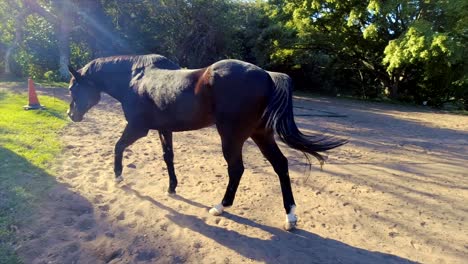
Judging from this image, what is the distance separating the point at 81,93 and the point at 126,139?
1094 millimetres

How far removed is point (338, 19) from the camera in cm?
2038

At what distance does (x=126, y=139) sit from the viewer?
14.2ft

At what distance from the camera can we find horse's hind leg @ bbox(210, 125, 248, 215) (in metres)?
3.43

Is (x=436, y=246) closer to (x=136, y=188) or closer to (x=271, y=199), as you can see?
(x=271, y=199)

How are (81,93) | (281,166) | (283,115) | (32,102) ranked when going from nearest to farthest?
(283,115) → (281,166) → (81,93) → (32,102)

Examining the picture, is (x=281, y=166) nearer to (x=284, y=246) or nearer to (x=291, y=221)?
(x=291, y=221)

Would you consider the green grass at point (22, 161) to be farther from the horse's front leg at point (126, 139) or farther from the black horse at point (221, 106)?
the black horse at point (221, 106)

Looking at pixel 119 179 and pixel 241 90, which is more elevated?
pixel 241 90

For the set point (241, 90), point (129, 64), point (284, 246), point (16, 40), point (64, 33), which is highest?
point (64, 33)

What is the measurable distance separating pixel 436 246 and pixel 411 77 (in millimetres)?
23516

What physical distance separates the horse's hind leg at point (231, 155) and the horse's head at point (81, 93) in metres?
2.32

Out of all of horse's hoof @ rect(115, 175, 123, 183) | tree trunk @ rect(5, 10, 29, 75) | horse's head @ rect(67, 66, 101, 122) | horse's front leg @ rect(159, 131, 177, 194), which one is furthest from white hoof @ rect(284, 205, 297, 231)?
tree trunk @ rect(5, 10, 29, 75)

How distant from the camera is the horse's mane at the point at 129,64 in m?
4.23

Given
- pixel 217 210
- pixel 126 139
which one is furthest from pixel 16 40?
pixel 217 210
